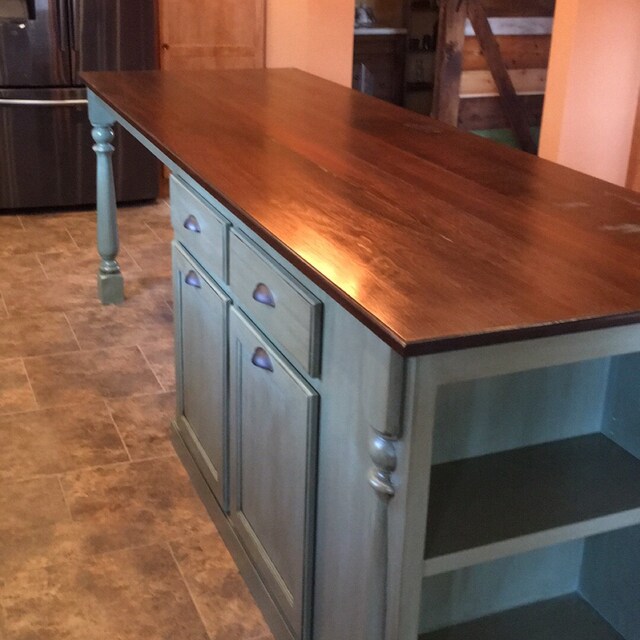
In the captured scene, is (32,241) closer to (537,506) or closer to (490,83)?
(490,83)

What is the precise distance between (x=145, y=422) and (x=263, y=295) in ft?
4.14

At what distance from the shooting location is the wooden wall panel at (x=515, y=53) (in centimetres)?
605

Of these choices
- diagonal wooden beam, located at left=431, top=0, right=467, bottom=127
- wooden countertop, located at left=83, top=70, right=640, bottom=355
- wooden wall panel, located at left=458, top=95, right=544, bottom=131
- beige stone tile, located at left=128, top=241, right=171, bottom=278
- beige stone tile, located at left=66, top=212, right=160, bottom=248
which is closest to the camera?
wooden countertop, located at left=83, top=70, right=640, bottom=355

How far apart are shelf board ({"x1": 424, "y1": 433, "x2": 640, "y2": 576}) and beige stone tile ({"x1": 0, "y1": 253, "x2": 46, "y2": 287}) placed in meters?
2.89

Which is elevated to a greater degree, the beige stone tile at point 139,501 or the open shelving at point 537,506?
the open shelving at point 537,506

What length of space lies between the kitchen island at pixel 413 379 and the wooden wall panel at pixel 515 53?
157 inches

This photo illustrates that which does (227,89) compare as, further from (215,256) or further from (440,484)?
(440,484)

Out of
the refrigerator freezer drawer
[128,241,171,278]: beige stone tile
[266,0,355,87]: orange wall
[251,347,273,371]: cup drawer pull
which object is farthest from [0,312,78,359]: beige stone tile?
[266,0,355,87]: orange wall

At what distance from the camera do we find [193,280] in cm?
220

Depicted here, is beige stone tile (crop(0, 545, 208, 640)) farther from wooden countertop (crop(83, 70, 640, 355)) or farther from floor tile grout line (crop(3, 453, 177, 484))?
wooden countertop (crop(83, 70, 640, 355))

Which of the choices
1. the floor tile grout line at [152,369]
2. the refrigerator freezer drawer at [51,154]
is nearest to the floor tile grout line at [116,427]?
the floor tile grout line at [152,369]

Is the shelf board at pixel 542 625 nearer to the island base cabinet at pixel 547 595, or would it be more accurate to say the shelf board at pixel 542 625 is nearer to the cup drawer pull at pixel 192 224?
the island base cabinet at pixel 547 595

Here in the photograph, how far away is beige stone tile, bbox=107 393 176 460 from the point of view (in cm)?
267

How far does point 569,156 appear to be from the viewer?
4047 mm
